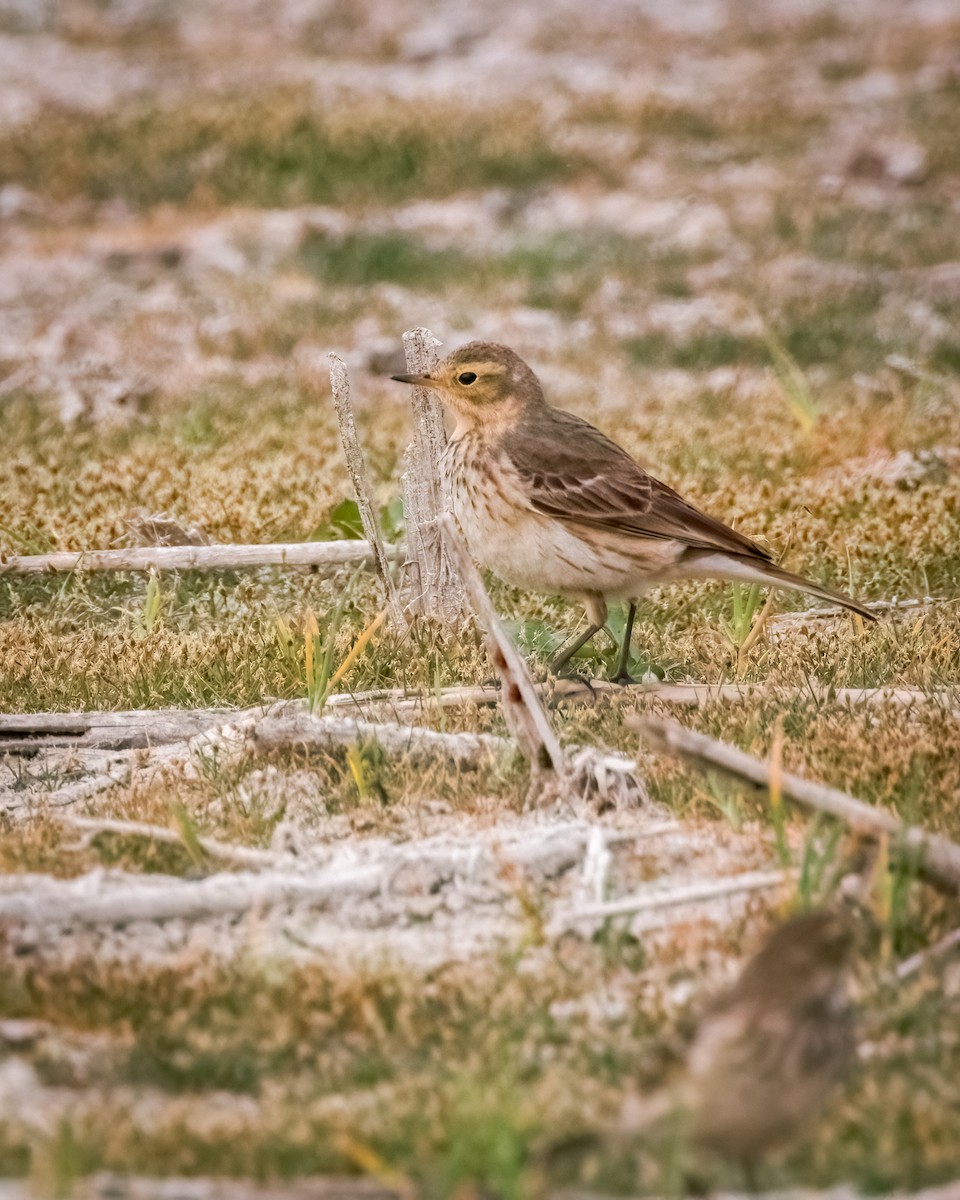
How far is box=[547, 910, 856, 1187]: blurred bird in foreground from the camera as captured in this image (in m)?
3.87

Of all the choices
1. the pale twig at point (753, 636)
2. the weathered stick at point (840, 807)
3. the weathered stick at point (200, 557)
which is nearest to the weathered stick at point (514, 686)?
the weathered stick at point (840, 807)

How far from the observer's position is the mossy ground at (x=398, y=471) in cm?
421

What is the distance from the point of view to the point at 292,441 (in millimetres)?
11156

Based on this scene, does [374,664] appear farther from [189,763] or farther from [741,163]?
[741,163]

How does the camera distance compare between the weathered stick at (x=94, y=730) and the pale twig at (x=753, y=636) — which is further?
the pale twig at (x=753, y=636)

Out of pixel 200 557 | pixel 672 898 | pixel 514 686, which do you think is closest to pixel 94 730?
A: pixel 200 557

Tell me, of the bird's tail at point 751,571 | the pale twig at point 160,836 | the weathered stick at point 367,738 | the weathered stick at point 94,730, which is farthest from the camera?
the bird's tail at point 751,571

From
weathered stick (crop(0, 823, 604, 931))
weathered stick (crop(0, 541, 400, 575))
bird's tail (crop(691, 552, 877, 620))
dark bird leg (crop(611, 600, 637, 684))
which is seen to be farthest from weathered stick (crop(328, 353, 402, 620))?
weathered stick (crop(0, 823, 604, 931))

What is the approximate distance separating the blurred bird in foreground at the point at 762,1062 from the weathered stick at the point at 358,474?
3.66 m

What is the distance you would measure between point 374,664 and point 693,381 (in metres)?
6.40

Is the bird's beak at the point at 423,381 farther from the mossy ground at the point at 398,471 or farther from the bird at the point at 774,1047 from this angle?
the bird at the point at 774,1047

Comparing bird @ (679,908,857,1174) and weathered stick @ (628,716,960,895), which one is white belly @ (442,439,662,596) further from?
bird @ (679,908,857,1174)

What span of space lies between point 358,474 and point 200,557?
0.97 meters

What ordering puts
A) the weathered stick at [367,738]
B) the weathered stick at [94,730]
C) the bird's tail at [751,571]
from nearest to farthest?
the weathered stick at [367,738]
the weathered stick at [94,730]
the bird's tail at [751,571]
